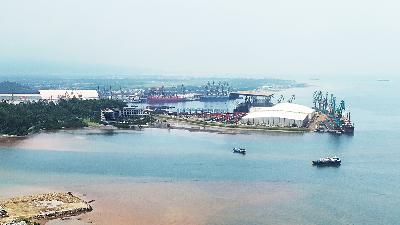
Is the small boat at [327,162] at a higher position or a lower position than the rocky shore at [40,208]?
higher

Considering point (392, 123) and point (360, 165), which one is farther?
point (392, 123)

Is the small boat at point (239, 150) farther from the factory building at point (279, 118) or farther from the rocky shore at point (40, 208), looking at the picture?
the rocky shore at point (40, 208)

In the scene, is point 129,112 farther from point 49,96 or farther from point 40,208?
point 40,208

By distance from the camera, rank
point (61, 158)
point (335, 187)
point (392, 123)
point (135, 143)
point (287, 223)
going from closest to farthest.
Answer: point (287, 223) → point (335, 187) → point (61, 158) → point (135, 143) → point (392, 123)

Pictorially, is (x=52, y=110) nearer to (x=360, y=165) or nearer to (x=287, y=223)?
(x=360, y=165)

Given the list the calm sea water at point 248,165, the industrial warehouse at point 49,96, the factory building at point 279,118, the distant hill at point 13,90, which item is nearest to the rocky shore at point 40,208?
the calm sea water at point 248,165

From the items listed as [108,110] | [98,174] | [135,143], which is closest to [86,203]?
[98,174]
